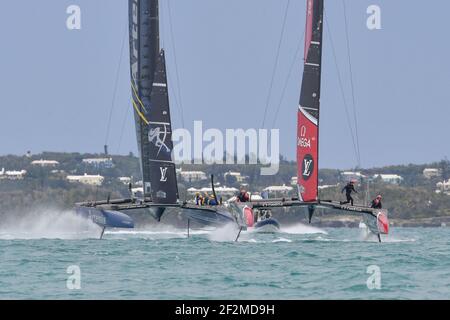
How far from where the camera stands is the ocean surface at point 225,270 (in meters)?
26.7

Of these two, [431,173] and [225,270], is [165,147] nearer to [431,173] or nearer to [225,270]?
[225,270]

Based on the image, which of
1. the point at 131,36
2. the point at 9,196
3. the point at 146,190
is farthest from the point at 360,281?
the point at 9,196

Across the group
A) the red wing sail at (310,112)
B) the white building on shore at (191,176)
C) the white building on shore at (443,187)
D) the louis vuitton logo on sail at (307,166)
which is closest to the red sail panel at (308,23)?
the red wing sail at (310,112)

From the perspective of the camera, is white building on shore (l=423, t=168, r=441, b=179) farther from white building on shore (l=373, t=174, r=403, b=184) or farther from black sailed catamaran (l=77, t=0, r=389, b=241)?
black sailed catamaran (l=77, t=0, r=389, b=241)

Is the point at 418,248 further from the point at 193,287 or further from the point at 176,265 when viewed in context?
the point at 193,287

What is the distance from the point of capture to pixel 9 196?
10906 cm

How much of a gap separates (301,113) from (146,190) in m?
8.16

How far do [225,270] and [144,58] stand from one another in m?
19.4

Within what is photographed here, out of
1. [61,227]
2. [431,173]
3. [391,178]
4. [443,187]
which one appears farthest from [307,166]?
[431,173]

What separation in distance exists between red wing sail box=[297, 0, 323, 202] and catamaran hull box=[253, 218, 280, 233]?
11293 mm

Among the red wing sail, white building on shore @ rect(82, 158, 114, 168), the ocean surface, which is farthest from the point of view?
white building on shore @ rect(82, 158, 114, 168)

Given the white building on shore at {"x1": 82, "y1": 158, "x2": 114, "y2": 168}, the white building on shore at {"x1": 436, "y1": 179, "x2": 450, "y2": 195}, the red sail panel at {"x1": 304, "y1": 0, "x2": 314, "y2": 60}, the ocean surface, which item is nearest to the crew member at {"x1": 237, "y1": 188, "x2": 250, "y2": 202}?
→ the ocean surface

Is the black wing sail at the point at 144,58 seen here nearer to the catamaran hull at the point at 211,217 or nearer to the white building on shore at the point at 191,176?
the catamaran hull at the point at 211,217

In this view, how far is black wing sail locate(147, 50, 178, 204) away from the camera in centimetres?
4609
